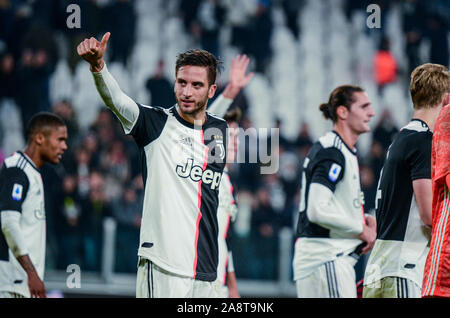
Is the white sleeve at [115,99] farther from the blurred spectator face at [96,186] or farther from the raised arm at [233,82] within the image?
the blurred spectator face at [96,186]

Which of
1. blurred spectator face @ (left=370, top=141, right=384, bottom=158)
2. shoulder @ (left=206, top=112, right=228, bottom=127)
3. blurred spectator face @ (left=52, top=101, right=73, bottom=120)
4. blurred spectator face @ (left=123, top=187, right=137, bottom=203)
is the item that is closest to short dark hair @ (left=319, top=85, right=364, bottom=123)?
shoulder @ (left=206, top=112, right=228, bottom=127)

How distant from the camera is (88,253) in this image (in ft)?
32.3

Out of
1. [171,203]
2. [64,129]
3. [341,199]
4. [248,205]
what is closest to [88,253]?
[248,205]

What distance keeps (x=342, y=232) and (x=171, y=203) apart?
77.6 inches

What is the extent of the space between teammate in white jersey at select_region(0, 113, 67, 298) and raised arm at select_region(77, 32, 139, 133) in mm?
1950

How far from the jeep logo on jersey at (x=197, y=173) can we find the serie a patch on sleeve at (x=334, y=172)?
152 centimetres

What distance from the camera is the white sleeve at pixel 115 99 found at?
3.88m

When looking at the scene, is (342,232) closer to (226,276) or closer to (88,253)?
(226,276)

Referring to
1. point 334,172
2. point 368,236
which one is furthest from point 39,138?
point 368,236

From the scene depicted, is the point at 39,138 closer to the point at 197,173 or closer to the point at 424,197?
the point at 197,173

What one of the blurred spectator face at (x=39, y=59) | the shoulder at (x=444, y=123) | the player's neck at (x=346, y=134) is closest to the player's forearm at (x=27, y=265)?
the player's neck at (x=346, y=134)

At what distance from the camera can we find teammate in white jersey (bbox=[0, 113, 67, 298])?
5.53 metres

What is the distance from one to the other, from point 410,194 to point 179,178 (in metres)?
1.50

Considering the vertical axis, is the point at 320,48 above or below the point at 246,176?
above
